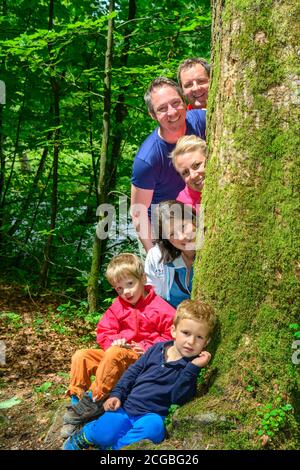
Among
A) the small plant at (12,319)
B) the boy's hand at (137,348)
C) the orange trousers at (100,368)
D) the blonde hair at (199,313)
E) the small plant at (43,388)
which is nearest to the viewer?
the blonde hair at (199,313)

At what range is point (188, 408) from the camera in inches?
125

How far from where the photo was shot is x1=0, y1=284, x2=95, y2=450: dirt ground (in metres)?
3.91

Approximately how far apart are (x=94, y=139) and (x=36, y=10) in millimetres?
2399

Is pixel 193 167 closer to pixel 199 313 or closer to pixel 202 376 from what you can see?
pixel 199 313

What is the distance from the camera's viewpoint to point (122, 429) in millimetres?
3279

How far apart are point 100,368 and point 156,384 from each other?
0.42 m

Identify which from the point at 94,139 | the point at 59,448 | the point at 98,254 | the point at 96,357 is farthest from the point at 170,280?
the point at 94,139

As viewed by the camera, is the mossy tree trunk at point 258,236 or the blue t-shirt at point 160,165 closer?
the mossy tree trunk at point 258,236

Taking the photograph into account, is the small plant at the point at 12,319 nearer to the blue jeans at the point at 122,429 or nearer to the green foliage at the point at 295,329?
the blue jeans at the point at 122,429

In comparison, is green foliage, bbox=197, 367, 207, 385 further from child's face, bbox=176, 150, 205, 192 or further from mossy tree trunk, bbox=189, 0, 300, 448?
child's face, bbox=176, 150, 205, 192

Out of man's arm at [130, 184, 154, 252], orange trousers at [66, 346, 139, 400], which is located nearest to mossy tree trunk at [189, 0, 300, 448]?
orange trousers at [66, 346, 139, 400]

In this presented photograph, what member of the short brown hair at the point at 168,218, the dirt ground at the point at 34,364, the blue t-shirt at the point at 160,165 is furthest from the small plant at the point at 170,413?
the blue t-shirt at the point at 160,165

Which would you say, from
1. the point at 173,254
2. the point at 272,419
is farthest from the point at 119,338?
the point at 272,419

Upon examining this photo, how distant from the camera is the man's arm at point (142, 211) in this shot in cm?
453
